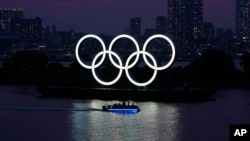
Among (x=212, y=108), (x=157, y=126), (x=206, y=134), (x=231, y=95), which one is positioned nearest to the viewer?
(x=206, y=134)

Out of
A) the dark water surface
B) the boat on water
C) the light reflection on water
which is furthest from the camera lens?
the boat on water

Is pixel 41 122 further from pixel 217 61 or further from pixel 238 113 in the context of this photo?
pixel 217 61

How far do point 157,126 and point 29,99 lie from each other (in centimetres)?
1345

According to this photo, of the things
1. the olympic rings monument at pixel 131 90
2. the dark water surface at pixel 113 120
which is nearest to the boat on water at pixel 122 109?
the dark water surface at pixel 113 120

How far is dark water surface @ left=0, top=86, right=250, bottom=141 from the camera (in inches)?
966

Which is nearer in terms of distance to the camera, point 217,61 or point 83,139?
point 83,139

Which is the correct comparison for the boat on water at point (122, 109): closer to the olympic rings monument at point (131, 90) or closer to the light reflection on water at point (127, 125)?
the light reflection on water at point (127, 125)

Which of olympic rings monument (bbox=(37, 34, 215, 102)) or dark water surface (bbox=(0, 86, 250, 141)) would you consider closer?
dark water surface (bbox=(0, 86, 250, 141))

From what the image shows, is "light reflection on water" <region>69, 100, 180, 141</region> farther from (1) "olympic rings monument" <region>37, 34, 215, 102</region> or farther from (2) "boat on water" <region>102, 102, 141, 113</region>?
(1) "olympic rings monument" <region>37, 34, 215, 102</region>

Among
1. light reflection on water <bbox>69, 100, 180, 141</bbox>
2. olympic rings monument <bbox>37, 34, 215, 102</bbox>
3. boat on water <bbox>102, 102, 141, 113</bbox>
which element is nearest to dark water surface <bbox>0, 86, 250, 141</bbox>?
light reflection on water <bbox>69, 100, 180, 141</bbox>

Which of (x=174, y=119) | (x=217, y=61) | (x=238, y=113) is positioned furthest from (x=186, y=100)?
(x=217, y=61)

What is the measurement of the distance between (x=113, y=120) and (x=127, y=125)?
1544mm

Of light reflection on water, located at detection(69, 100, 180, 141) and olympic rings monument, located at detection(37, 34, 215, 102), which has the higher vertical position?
olympic rings monument, located at detection(37, 34, 215, 102)

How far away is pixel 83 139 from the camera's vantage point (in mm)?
23547
